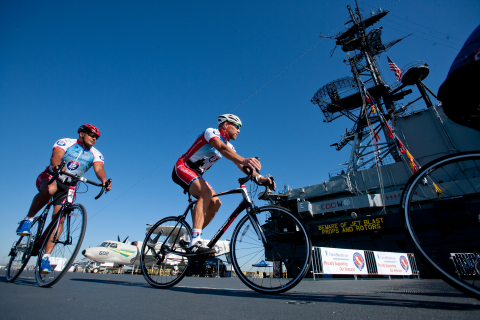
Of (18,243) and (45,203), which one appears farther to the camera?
(18,243)

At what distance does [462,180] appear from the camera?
17125 millimetres

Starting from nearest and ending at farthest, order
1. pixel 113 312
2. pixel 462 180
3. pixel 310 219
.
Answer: pixel 113 312 < pixel 462 180 < pixel 310 219

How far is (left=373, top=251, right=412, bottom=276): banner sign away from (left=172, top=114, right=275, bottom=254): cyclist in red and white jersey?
13.0m

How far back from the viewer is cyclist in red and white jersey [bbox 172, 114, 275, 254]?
2.85m

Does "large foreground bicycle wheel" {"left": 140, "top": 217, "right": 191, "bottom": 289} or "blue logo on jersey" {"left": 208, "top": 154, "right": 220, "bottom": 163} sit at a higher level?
"blue logo on jersey" {"left": 208, "top": 154, "right": 220, "bottom": 163}

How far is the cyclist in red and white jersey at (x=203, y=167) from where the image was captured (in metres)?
2.85

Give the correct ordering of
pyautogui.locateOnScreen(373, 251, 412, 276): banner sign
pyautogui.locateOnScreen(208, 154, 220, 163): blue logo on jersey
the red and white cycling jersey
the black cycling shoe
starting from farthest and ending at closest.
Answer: pyautogui.locateOnScreen(373, 251, 412, 276): banner sign, pyautogui.locateOnScreen(208, 154, 220, 163): blue logo on jersey, the red and white cycling jersey, the black cycling shoe

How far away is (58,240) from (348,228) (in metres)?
20.6

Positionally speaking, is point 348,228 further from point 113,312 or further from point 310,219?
point 113,312

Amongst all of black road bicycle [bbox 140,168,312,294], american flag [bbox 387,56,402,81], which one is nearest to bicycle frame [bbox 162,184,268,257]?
black road bicycle [bbox 140,168,312,294]

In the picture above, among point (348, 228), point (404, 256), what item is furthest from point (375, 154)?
point (404, 256)

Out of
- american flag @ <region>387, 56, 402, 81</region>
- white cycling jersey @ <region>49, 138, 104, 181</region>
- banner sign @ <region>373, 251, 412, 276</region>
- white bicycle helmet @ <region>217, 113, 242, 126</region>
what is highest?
american flag @ <region>387, 56, 402, 81</region>

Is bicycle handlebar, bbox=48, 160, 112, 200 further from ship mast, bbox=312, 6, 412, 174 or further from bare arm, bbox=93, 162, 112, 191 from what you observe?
ship mast, bbox=312, 6, 412, 174

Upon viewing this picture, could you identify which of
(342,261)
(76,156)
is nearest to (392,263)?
(342,261)
